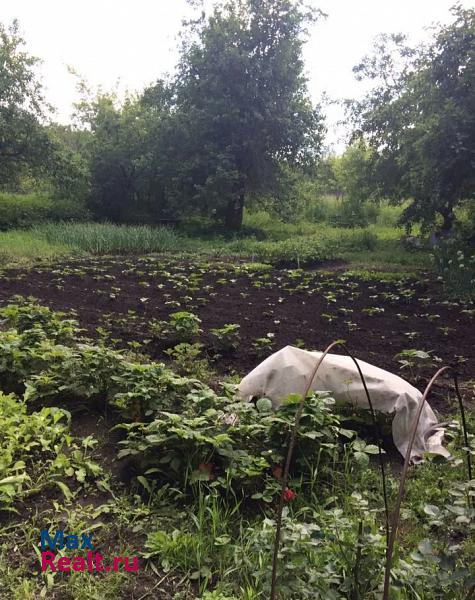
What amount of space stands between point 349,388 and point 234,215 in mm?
13688

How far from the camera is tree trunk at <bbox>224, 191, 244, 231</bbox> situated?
629 inches

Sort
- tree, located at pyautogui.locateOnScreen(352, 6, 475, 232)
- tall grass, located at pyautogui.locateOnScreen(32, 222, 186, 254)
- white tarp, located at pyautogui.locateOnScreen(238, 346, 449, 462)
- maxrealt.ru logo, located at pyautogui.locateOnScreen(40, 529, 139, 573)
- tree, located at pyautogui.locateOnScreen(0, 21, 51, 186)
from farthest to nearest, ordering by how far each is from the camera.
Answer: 1. tree, located at pyautogui.locateOnScreen(0, 21, 51, 186)
2. tall grass, located at pyautogui.locateOnScreen(32, 222, 186, 254)
3. tree, located at pyautogui.locateOnScreen(352, 6, 475, 232)
4. white tarp, located at pyautogui.locateOnScreen(238, 346, 449, 462)
5. maxrealt.ru logo, located at pyautogui.locateOnScreen(40, 529, 139, 573)

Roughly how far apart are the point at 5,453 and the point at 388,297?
5190 mm

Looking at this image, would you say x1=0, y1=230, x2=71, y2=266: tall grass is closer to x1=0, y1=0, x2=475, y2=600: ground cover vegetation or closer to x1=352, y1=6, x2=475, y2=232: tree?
x1=0, y1=0, x2=475, y2=600: ground cover vegetation

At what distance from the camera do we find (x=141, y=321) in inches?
193

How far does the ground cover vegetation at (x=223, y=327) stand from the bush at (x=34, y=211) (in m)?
0.06

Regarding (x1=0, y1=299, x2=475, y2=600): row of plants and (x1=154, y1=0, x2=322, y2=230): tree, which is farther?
(x1=154, y1=0, x2=322, y2=230): tree

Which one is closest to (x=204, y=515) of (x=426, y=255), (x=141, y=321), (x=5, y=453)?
(x=5, y=453)

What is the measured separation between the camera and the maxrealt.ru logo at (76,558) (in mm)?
1709

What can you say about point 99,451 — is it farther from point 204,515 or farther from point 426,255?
point 426,255

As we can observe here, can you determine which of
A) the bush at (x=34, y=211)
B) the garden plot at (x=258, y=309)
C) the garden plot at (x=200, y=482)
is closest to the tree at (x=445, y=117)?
the garden plot at (x=258, y=309)

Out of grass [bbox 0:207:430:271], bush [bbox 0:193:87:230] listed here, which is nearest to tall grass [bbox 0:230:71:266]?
grass [bbox 0:207:430:271]

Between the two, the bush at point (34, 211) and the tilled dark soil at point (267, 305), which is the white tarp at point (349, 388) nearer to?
the tilled dark soil at point (267, 305)

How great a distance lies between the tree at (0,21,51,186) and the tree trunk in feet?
18.3
